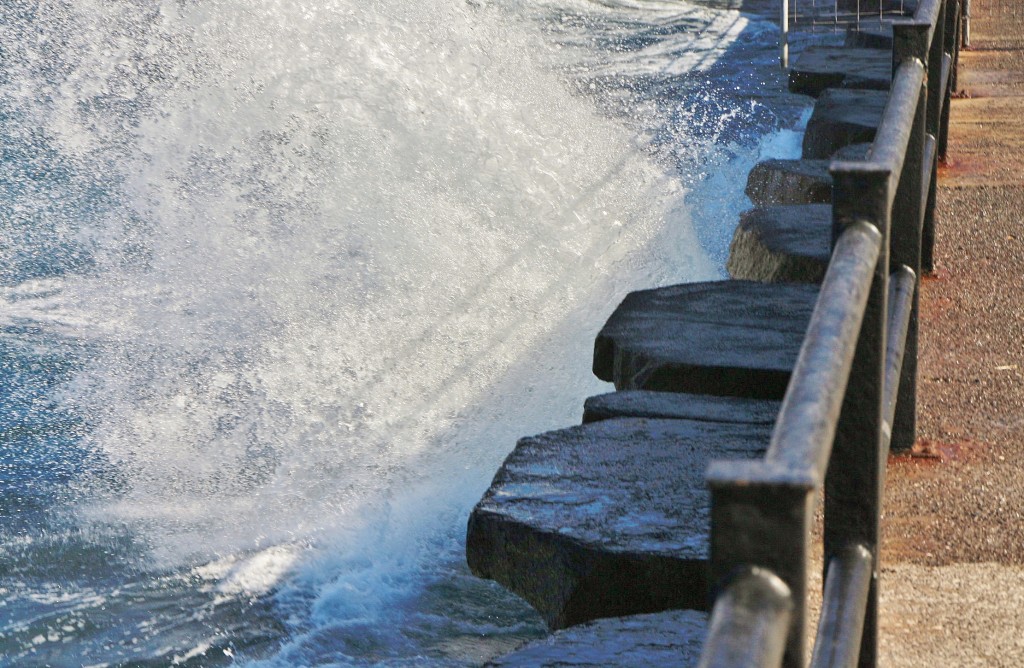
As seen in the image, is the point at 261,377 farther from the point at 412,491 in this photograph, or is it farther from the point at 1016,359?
the point at 1016,359

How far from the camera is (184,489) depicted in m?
4.39

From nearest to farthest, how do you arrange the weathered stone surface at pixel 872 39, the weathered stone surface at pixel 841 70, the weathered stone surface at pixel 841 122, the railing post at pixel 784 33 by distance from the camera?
the weathered stone surface at pixel 841 122 < the weathered stone surface at pixel 841 70 < the weathered stone surface at pixel 872 39 < the railing post at pixel 784 33

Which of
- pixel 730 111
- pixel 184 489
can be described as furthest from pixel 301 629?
pixel 730 111

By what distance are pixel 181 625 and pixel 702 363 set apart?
5.45 ft

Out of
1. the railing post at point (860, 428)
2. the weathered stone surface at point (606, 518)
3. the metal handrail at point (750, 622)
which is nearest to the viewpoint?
the metal handrail at point (750, 622)

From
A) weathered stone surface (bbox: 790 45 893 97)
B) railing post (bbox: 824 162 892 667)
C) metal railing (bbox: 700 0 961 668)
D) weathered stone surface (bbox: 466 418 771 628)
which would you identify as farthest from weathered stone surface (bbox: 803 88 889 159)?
railing post (bbox: 824 162 892 667)

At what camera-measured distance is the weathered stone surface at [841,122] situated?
17.8 ft

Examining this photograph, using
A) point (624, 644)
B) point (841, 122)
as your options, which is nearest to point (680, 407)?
point (624, 644)

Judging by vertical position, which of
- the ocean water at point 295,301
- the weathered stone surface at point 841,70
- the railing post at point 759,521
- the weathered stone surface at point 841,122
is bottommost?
the ocean water at point 295,301

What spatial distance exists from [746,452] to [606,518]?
351 mm

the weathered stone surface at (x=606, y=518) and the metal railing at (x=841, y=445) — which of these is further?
the weathered stone surface at (x=606, y=518)

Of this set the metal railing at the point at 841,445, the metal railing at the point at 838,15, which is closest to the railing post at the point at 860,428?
the metal railing at the point at 841,445

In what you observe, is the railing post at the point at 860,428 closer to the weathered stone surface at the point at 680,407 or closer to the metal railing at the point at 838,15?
the weathered stone surface at the point at 680,407

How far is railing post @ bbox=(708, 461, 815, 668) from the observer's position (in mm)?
972
